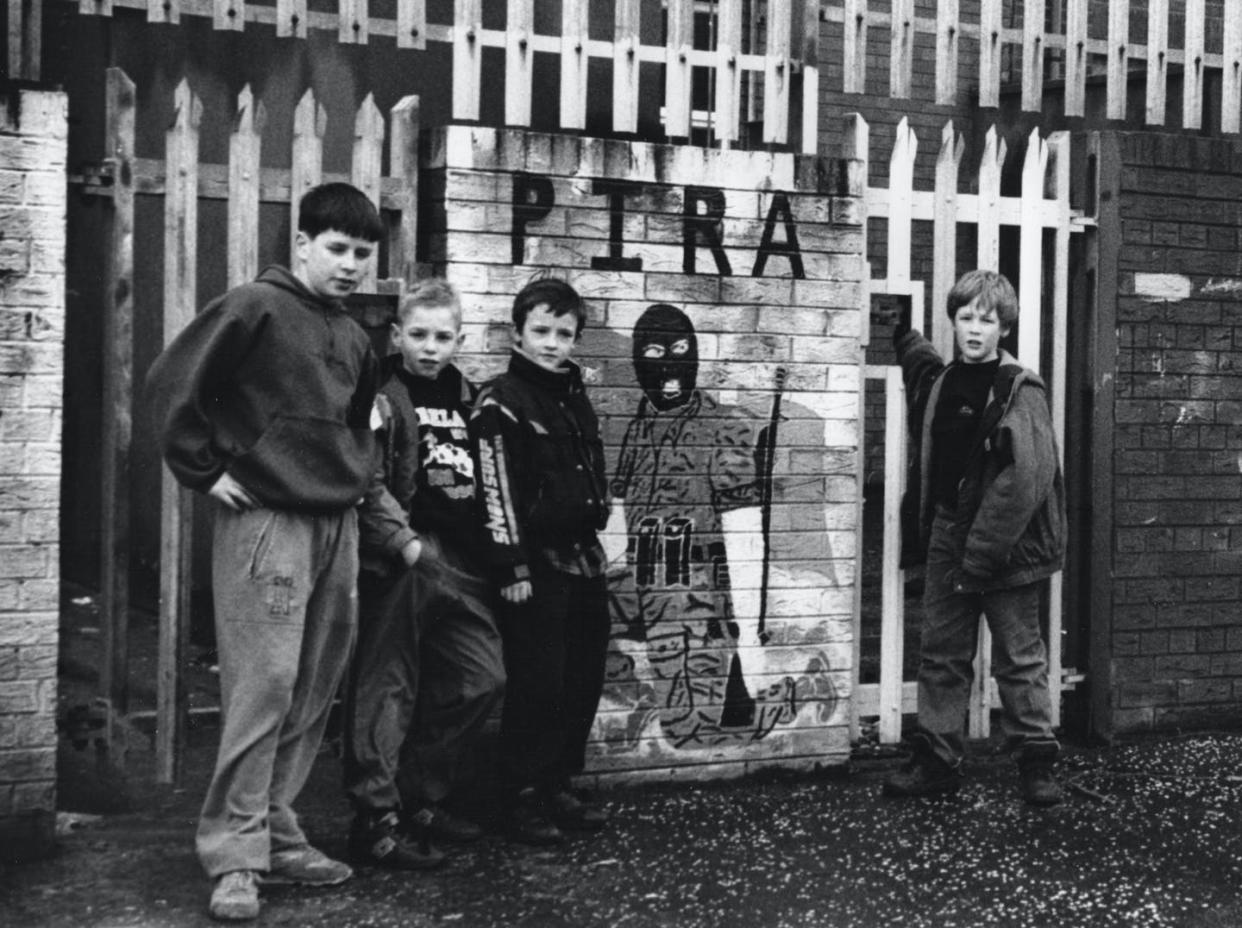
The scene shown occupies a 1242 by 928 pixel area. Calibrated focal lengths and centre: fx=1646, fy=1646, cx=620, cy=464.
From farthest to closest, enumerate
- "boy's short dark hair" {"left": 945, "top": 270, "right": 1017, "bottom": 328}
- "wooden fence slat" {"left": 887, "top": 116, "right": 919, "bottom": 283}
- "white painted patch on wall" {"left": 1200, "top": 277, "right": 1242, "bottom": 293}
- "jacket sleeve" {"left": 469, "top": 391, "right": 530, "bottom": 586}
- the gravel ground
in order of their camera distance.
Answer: "white painted patch on wall" {"left": 1200, "top": 277, "right": 1242, "bottom": 293}
"wooden fence slat" {"left": 887, "top": 116, "right": 919, "bottom": 283}
"boy's short dark hair" {"left": 945, "top": 270, "right": 1017, "bottom": 328}
"jacket sleeve" {"left": 469, "top": 391, "right": 530, "bottom": 586}
the gravel ground

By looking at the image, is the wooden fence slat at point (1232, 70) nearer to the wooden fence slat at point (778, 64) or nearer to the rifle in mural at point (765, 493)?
the wooden fence slat at point (778, 64)

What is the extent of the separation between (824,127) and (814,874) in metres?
8.09

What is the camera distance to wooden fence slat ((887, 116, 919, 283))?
5820 millimetres

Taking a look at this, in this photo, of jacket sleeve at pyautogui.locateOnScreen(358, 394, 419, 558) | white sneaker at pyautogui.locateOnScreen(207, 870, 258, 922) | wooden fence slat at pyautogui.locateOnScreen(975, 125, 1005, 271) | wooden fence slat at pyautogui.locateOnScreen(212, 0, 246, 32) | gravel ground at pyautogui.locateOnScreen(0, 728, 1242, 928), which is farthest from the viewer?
wooden fence slat at pyautogui.locateOnScreen(975, 125, 1005, 271)

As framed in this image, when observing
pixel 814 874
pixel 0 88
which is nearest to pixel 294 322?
pixel 0 88

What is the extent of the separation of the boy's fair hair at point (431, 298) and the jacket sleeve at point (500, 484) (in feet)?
0.95

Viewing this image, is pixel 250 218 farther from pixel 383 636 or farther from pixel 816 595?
pixel 816 595

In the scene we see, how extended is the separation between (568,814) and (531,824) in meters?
0.19

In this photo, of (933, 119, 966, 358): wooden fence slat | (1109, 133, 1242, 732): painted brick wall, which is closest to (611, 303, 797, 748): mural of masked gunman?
(933, 119, 966, 358): wooden fence slat

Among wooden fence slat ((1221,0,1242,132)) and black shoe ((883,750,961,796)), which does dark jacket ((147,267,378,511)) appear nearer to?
black shoe ((883,750,961,796))

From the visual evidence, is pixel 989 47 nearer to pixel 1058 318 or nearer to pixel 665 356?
pixel 1058 318

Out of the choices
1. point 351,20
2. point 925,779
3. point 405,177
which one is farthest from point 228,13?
point 925,779

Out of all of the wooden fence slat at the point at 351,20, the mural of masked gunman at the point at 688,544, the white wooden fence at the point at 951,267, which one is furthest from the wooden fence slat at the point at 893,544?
the wooden fence slat at the point at 351,20

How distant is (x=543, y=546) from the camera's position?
4.81m
